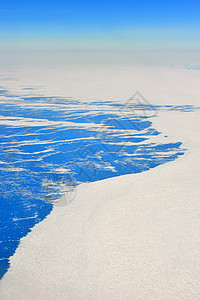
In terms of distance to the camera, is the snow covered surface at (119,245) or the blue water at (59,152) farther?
the blue water at (59,152)

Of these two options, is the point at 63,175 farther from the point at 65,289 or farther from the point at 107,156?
the point at 65,289

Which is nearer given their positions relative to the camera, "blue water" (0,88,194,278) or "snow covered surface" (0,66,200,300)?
"snow covered surface" (0,66,200,300)

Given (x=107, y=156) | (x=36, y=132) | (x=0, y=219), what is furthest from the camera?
(x=36, y=132)

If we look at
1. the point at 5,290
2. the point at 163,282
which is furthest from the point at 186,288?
the point at 5,290

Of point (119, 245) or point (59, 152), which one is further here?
point (59, 152)
